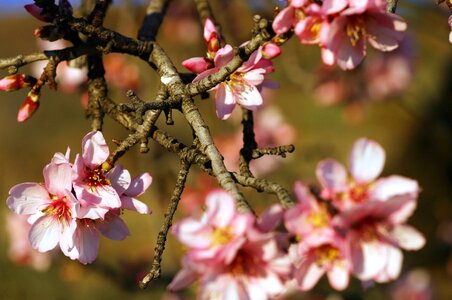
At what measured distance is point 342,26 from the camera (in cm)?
117

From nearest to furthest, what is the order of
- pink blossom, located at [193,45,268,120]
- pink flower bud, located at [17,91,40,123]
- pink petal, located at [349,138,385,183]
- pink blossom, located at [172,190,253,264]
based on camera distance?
1. pink blossom, located at [172,190,253,264]
2. pink petal, located at [349,138,385,183]
3. pink blossom, located at [193,45,268,120]
4. pink flower bud, located at [17,91,40,123]

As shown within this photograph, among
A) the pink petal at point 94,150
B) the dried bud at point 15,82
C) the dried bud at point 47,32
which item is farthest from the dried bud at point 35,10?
the pink petal at point 94,150

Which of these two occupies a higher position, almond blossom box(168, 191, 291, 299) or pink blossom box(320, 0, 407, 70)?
pink blossom box(320, 0, 407, 70)

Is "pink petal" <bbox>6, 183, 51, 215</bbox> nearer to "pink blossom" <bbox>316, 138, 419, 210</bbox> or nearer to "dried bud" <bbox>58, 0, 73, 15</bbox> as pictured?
"dried bud" <bbox>58, 0, 73, 15</bbox>

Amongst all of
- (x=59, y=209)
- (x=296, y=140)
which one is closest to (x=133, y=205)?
(x=59, y=209)

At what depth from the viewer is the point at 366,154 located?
1.10 meters

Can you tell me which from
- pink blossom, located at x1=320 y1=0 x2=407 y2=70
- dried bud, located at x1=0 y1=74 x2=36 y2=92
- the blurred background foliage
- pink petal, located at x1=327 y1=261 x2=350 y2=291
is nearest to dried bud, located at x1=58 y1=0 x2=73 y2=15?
dried bud, located at x1=0 y1=74 x2=36 y2=92

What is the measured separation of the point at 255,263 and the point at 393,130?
7.50 meters

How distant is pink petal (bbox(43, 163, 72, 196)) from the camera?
1188 mm

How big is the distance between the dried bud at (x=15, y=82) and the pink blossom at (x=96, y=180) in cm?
28

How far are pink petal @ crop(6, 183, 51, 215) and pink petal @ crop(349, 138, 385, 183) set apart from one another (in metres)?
0.55

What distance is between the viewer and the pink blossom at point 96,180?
118 cm

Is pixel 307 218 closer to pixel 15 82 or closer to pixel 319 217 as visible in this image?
pixel 319 217

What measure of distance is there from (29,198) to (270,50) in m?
0.52
